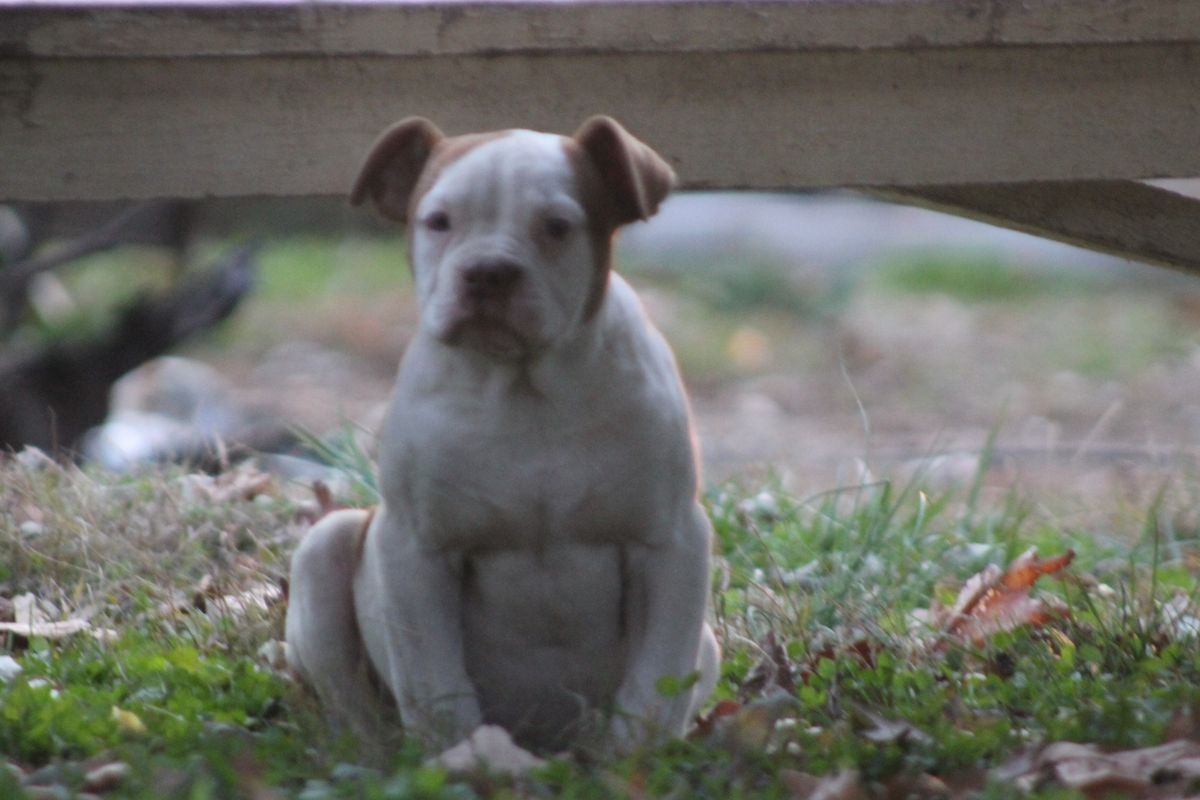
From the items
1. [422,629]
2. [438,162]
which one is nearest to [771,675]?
[422,629]

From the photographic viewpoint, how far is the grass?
2.89 m

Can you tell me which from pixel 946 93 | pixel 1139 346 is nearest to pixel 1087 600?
pixel 946 93

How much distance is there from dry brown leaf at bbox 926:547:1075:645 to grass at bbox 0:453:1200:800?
8 cm

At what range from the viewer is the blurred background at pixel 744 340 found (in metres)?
7.70

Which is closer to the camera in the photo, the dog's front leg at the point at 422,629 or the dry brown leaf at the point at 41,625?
the dog's front leg at the point at 422,629

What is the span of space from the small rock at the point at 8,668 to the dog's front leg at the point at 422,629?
925 millimetres

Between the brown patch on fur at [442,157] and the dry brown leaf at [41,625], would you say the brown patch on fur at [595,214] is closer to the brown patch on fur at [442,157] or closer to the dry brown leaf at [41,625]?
the brown patch on fur at [442,157]

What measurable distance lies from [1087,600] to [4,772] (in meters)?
2.41

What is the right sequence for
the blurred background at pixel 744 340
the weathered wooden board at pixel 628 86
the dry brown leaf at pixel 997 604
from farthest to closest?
the blurred background at pixel 744 340 → the dry brown leaf at pixel 997 604 → the weathered wooden board at pixel 628 86

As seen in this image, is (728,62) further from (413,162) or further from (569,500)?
(569,500)

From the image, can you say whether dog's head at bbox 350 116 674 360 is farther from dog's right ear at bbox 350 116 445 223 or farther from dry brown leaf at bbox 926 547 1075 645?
dry brown leaf at bbox 926 547 1075 645

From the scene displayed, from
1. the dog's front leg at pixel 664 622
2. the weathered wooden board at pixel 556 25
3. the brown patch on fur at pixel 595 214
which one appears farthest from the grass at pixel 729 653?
the weathered wooden board at pixel 556 25

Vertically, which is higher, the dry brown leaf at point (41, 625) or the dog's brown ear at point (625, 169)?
the dog's brown ear at point (625, 169)

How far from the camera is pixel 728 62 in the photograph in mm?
3471
